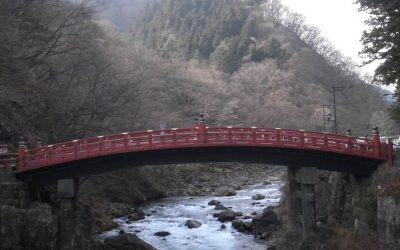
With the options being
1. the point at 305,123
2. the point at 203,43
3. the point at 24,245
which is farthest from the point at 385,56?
the point at 203,43

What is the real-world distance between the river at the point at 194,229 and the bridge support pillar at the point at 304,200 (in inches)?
117

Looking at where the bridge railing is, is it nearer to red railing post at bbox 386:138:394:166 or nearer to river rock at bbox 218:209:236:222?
red railing post at bbox 386:138:394:166

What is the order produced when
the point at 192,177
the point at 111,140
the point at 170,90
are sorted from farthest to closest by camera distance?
1. the point at 170,90
2. the point at 192,177
3. the point at 111,140

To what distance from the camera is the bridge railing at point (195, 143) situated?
74.6 ft

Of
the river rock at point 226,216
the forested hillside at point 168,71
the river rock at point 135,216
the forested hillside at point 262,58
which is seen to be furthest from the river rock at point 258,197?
the forested hillside at point 262,58

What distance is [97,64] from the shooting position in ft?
133

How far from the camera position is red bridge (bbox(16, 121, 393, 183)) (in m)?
22.9

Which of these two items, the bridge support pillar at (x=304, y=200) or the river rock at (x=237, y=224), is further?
the river rock at (x=237, y=224)

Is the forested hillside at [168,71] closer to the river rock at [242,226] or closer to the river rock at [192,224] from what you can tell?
the river rock at [192,224]

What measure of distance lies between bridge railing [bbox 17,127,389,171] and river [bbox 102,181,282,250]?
8.11 m

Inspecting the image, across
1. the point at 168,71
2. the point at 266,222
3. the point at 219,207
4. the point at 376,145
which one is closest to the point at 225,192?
the point at 219,207

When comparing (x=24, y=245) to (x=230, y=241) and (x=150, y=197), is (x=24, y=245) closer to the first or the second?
(x=230, y=241)

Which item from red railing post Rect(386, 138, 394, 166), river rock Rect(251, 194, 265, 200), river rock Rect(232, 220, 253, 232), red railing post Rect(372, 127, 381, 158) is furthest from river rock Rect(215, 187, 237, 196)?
red railing post Rect(386, 138, 394, 166)

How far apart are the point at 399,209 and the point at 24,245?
16.7 meters
